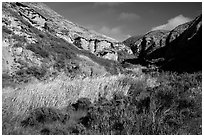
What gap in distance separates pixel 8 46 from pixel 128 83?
14.7 meters

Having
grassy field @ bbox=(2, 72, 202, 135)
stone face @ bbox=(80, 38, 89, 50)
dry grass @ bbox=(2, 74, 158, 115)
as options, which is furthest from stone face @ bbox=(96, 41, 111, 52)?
grassy field @ bbox=(2, 72, 202, 135)

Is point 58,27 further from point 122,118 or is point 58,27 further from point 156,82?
point 122,118

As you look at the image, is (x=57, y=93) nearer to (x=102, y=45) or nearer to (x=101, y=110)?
(x=101, y=110)

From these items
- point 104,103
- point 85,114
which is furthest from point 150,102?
point 85,114

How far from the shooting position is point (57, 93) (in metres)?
5.95

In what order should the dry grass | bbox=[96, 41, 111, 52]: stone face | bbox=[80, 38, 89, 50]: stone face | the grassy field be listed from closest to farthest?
the grassy field → the dry grass → bbox=[80, 38, 89, 50]: stone face → bbox=[96, 41, 111, 52]: stone face

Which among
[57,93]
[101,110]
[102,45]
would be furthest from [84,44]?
[101,110]

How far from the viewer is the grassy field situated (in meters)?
4.57

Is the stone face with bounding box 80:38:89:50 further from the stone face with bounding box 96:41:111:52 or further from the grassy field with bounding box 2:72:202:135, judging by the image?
the grassy field with bounding box 2:72:202:135

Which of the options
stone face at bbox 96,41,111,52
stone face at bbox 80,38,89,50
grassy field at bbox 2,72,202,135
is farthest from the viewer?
stone face at bbox 96,41,111,52

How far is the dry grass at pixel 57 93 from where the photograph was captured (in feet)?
17.2

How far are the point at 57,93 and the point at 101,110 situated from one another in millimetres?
1210

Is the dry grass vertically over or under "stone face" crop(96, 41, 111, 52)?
under

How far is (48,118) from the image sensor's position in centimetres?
498
